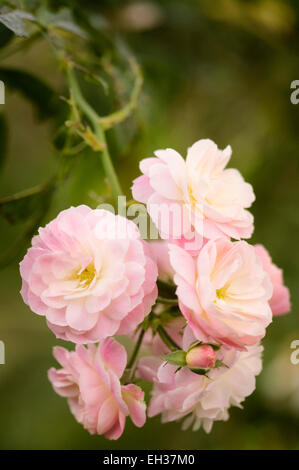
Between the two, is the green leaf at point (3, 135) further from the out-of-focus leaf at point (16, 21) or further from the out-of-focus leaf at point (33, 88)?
the out-of-focus leaf at point (16, 21)

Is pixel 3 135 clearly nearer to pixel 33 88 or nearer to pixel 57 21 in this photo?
pixel 33 88

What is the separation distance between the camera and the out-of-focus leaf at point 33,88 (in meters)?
0.60

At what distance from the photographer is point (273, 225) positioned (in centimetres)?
101

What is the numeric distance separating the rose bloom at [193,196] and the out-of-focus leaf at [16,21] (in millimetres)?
145

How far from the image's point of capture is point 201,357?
35 cm

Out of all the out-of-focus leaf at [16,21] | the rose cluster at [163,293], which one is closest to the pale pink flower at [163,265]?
the rose cluster at [163,293]

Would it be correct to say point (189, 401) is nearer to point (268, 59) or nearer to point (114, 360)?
point (114, 360)

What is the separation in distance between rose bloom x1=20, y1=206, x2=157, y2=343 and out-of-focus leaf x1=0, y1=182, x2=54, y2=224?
15 centimetres

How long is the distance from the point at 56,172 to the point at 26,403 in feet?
2.42

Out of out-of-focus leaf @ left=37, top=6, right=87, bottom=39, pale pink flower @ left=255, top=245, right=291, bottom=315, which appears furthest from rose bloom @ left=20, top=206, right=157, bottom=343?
out-of-focus leaf @ left=37, top=6, right=87, bottom=39

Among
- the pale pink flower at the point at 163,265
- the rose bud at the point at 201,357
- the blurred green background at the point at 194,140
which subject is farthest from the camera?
the blurred green background at the point at 194,140

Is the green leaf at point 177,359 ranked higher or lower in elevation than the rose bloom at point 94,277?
lower

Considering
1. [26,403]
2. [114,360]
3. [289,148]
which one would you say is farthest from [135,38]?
[26,403]

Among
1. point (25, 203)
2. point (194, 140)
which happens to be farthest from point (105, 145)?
point (194, 140)
